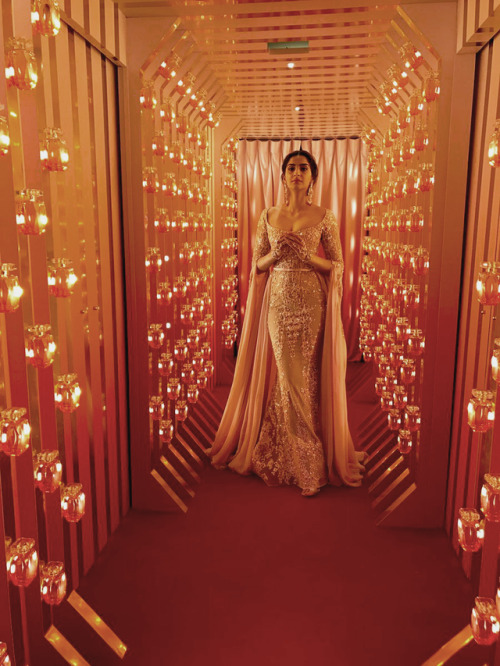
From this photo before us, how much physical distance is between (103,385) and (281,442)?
1202mm

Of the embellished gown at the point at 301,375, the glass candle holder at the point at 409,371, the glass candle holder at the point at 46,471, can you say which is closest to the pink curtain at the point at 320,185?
the embellished gown at the point at 301,375

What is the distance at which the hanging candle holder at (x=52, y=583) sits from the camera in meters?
1.53

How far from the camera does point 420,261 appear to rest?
2385 millimetres

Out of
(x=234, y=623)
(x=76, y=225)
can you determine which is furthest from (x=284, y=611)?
(x=76, y=225)

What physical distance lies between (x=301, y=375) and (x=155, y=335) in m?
0.90

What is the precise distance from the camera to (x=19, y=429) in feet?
4.16

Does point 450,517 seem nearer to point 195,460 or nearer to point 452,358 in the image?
point 452,358

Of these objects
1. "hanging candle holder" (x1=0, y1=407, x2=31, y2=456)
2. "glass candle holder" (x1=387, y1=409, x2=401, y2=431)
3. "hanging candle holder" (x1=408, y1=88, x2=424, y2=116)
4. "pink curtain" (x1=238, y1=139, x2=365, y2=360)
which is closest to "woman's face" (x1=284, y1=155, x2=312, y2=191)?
"hanging candle holder" (x1=408, y1=88, x2=424, y2=116)

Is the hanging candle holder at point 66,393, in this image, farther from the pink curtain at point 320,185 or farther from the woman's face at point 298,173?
the pink curtain at point 320,185

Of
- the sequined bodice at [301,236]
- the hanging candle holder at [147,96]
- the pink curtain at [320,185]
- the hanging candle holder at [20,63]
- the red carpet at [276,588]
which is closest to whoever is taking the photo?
the hanging candle holder at [20,63]

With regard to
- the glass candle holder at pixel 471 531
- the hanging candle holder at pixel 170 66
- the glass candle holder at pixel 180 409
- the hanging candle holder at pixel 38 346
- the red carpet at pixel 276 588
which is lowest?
the red carpet at pixel 276 588

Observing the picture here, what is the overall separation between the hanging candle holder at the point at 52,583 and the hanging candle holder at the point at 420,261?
1.74 m

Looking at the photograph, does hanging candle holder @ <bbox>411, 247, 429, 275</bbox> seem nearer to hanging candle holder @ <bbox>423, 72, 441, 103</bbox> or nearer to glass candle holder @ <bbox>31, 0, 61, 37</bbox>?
hanging candle holder @ <bbox>423, 72, 441, 103</bbox>

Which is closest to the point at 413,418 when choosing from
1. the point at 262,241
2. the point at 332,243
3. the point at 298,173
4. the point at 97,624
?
the point at 332,243
